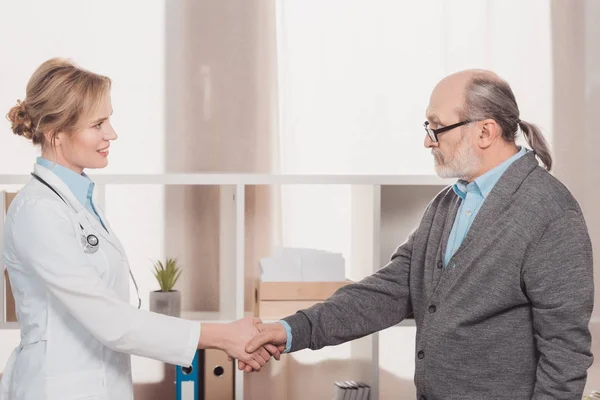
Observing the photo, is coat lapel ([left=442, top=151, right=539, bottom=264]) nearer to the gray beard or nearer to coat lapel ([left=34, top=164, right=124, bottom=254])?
the gray beard

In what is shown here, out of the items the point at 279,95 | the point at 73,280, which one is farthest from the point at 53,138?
the point at 279,95

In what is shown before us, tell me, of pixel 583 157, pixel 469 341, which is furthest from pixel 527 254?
pixel 583 157

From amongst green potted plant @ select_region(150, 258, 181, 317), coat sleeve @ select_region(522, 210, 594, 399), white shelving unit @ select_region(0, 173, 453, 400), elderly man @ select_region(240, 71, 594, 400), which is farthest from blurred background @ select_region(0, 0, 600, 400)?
coat sleeve @ select_region(522, 210, 594, 399)

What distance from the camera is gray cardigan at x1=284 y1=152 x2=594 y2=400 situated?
6.86ft

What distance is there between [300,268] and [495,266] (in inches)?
46.6

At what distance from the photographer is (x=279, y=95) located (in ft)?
13.6

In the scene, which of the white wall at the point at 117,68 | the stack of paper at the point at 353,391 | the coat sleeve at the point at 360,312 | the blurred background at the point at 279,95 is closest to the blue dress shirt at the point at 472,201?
the coat sleeve at the point at 360,312

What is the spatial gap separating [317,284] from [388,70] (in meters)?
1.43

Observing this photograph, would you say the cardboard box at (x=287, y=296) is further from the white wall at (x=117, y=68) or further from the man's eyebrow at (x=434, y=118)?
the white wall at (x=117, y=68)

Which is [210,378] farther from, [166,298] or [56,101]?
[56,101]

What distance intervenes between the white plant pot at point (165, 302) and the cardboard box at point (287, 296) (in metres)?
0.37

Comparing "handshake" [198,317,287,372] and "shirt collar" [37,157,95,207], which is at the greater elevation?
"shirt collar" [37,157,95,207]

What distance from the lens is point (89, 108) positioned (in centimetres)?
223

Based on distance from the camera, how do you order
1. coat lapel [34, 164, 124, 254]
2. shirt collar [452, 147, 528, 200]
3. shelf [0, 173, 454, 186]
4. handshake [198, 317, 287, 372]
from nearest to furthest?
coat lapel [34, 164, 124, 254], shirt collar [452, 147, 528, 200], handshake [198, 317, 287, 372], shelf [0, 173, 454, 186]
